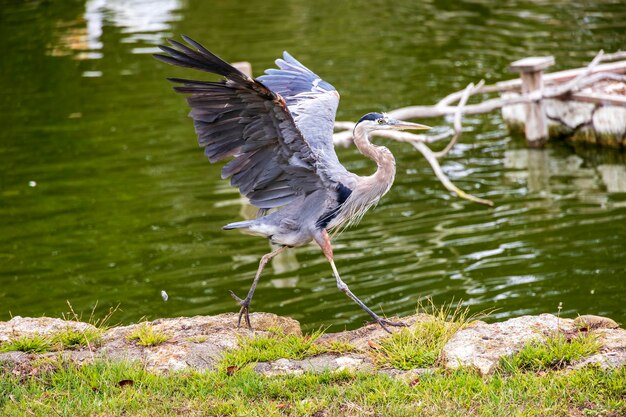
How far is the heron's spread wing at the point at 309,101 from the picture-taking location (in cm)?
559

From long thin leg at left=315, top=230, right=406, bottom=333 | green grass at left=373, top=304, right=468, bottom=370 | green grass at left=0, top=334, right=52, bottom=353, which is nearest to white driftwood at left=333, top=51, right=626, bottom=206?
long thin leg at left=315, top=230, right=406, bottom=333

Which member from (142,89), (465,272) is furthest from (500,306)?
(142,89)

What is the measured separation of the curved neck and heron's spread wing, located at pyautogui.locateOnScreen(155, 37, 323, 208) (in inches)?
14.1

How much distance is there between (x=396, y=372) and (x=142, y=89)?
1054 cm

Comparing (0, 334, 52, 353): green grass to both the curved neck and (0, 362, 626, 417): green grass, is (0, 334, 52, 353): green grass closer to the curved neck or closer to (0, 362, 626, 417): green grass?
(0, 362, 626, 417): green grass

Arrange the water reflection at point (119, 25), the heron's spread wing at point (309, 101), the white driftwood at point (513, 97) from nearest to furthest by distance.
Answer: the heron's spread wing at point (309, 101) → the white driftwood at point (513, 97) → the water reflection at point (119, 25)

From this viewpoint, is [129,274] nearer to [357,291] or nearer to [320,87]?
[357,291]

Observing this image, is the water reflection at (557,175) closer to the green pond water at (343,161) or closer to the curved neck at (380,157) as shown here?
the green pond water at (343,161)

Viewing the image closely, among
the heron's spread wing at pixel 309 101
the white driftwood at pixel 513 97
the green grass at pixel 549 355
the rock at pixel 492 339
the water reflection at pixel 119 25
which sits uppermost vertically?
the heron's spread wing at pixel 309 101

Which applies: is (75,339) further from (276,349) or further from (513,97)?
(513,97)

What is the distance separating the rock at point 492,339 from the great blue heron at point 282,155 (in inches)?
16.1

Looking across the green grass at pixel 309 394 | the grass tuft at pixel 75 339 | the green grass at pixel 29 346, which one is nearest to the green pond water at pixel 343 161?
the grass tuft at pixel 75 339

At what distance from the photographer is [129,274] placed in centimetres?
823

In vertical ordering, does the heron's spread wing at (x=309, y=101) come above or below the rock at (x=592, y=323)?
above
